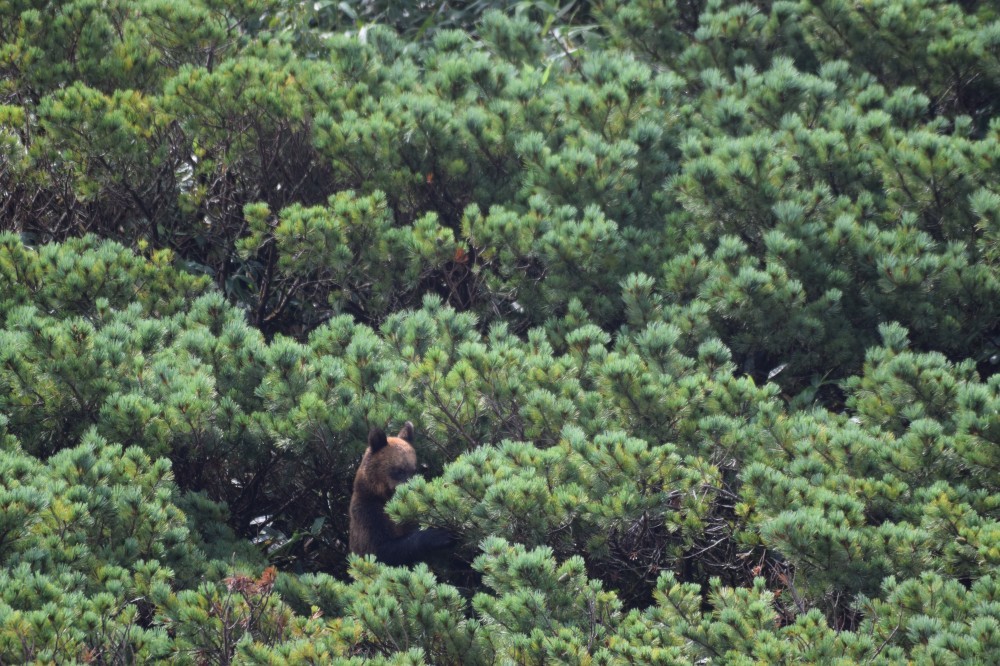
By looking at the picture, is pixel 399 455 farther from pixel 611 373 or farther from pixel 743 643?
pixel 743 643

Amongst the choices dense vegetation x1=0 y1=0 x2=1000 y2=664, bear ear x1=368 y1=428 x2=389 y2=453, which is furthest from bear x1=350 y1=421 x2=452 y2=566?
dense vegetation x1=0 y1=0 x2=1000 y2=664

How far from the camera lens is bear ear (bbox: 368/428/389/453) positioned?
207 inches

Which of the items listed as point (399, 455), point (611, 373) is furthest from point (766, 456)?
point (399, 455)

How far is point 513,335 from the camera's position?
6.05 meters

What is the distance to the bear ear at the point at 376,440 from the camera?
5258 mm

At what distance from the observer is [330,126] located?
7.00 m

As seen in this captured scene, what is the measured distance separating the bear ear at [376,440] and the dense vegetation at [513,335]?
149 millimetres

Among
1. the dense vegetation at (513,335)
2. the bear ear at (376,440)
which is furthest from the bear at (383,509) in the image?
the dense vegetation at (513,335)

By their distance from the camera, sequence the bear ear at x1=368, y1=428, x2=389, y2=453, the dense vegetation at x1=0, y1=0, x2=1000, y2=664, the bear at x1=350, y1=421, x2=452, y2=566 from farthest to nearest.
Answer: the bear at x1=350, y1=421, x2=452, y2=566 → the bear ear at x1=368, y1=428, x2=389, y2=453 → the dense vegetation at x1=0, y1=0, x2=1000, y2=664

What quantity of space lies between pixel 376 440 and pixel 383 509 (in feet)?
1.44

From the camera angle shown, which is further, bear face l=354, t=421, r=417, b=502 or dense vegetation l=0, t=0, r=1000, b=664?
bear face l=354, t=421, r=417, b=502

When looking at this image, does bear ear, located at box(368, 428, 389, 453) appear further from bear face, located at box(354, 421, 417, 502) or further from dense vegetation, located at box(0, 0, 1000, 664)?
dense vegetation, located at box(0, 0, 1000, 664)

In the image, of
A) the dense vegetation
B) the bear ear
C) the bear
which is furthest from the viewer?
the bear

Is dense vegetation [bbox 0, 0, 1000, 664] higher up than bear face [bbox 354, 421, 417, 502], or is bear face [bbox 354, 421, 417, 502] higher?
dense vegetation [bbox 0, 0, 1000, 664]
